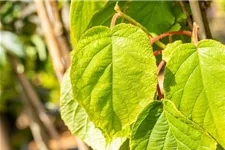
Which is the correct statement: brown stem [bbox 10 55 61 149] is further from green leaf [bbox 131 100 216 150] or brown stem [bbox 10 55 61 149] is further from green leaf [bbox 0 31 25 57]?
green leaf [bbox 131 100 216 150]

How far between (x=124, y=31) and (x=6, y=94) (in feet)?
6.35

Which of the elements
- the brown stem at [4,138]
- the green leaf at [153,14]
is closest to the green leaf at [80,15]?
the green leaf at [153,14]

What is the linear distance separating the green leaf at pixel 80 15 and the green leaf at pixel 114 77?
101mm

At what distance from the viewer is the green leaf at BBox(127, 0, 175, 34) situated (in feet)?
2.76

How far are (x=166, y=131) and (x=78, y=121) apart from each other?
7.5 inches

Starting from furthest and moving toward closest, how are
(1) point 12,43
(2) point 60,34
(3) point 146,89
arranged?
(1) point 12,43 < (2) point 60,34 < (3) point 146,89

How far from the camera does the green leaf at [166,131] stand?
0.67 meters

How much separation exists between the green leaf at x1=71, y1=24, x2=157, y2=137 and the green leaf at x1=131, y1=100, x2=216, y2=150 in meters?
0.02

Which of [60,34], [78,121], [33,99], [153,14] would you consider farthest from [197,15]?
[33,99]

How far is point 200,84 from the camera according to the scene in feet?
2.26

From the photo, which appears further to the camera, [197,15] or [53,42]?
[53,42]

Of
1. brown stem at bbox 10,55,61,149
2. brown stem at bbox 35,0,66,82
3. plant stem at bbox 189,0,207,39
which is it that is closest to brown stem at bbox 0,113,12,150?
brown stem at bbox 10,55,61,149

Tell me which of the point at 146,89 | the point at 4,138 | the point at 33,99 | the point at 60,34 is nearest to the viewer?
the point at 146,89

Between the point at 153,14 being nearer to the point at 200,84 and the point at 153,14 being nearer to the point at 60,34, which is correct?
the point at 200,84
